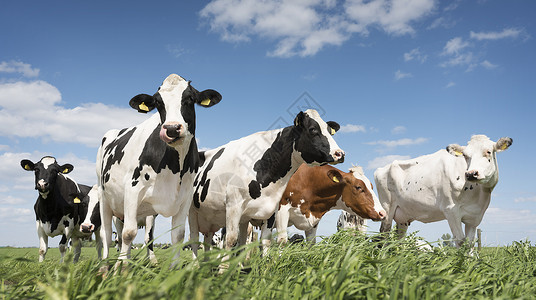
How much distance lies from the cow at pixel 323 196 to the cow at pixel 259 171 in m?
1.49

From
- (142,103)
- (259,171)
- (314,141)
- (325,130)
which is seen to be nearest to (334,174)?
(325,130)

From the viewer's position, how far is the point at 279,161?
23.8ft

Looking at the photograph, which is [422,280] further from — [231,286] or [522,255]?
[522,255]

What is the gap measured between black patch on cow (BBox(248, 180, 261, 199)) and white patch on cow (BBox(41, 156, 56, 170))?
8.57 metres

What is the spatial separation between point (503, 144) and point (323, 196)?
13.4ft

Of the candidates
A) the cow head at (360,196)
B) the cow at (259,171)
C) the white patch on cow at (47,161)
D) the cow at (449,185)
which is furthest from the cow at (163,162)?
the white patch on cow at (47,161)

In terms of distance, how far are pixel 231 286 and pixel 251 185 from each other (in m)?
4.04

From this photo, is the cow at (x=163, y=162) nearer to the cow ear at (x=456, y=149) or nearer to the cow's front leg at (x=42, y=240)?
the cow ear at (x=456, y=149)

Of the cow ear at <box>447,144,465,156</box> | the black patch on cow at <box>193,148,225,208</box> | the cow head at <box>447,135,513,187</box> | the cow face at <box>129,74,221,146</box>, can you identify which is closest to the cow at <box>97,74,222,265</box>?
the cow face at <box>129,74,221,146</box>

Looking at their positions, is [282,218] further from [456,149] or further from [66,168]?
[66,168]

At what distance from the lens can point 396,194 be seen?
459 inches

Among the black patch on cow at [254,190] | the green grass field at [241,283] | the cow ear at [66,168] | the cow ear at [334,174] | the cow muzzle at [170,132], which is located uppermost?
the cow ear at [66,168]

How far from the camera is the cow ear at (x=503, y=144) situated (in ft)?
29.2

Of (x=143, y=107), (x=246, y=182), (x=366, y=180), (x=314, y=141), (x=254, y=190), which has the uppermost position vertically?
(x=143, y=107)
